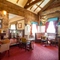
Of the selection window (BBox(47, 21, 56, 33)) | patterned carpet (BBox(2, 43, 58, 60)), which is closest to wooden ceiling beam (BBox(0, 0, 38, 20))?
window (BBox(47, 21, 56, 33))

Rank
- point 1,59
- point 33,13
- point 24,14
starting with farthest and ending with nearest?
point 33,13, point 24,14, point 1,59

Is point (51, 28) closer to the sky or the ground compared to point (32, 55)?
closer to the sky

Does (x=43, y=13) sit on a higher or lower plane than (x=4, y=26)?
higher

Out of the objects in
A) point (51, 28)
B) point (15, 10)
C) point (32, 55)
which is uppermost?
point (15, 10)

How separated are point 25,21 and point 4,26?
6.89 ft

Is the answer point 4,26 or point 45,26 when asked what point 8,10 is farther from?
point 45,26

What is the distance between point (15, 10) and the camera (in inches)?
209

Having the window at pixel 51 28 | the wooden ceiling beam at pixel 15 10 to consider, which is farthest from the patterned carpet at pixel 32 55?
the wooden ceiling beam at pixel 15 10

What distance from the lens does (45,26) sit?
6984 millimetres

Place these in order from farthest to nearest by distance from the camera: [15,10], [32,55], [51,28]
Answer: [51,28] → [15,10] → [32,55]

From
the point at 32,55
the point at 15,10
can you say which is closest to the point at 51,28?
the point at 15,10

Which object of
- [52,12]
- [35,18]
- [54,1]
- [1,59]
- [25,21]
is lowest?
[1,59]

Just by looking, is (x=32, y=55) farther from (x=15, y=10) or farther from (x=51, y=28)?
(x=51, y=28)

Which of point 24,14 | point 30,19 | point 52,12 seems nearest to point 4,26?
point 24,14
